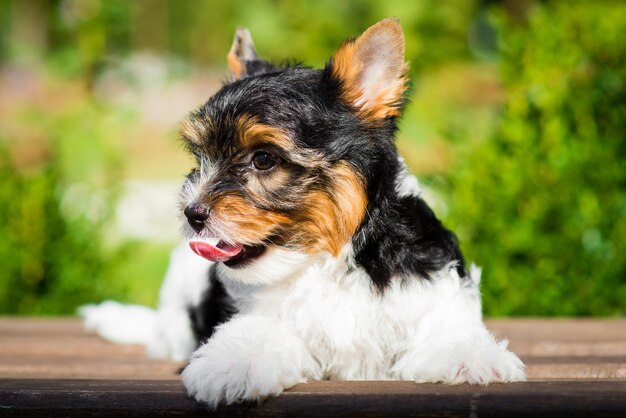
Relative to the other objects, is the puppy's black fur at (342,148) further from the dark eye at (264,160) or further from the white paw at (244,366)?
the white paw at (244,366)

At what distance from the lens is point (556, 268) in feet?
16.4

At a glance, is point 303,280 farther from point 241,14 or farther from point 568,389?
point 241,14

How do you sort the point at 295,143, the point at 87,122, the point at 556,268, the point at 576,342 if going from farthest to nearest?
the point at 87,122 → the point at 556,268 → the point at 576,342 → the point at 295,143

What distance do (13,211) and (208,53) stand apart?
19.8 meters

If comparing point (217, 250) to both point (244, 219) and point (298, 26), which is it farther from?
point (298, 26)

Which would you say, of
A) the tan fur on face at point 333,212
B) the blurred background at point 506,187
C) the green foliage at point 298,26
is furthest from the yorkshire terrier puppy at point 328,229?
the green foliage at point 298,26

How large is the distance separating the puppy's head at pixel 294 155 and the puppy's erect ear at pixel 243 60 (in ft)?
1.58

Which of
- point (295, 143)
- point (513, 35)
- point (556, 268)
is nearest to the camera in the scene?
point (295, 143)

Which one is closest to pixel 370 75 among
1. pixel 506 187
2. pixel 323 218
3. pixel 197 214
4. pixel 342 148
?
pixel 342 148

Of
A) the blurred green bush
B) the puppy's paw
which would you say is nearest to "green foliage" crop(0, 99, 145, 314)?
the blurred green bush

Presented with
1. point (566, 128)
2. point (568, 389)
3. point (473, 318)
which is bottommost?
point (568, 389)

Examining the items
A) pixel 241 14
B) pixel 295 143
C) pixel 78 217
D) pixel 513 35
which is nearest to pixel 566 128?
pixel 513 35

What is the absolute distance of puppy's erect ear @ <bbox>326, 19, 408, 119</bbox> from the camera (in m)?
2.97

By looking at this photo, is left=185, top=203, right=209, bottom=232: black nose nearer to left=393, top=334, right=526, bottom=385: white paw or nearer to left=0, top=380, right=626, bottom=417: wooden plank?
left=0, top=380, right=626, bottom=417: wooden plank
